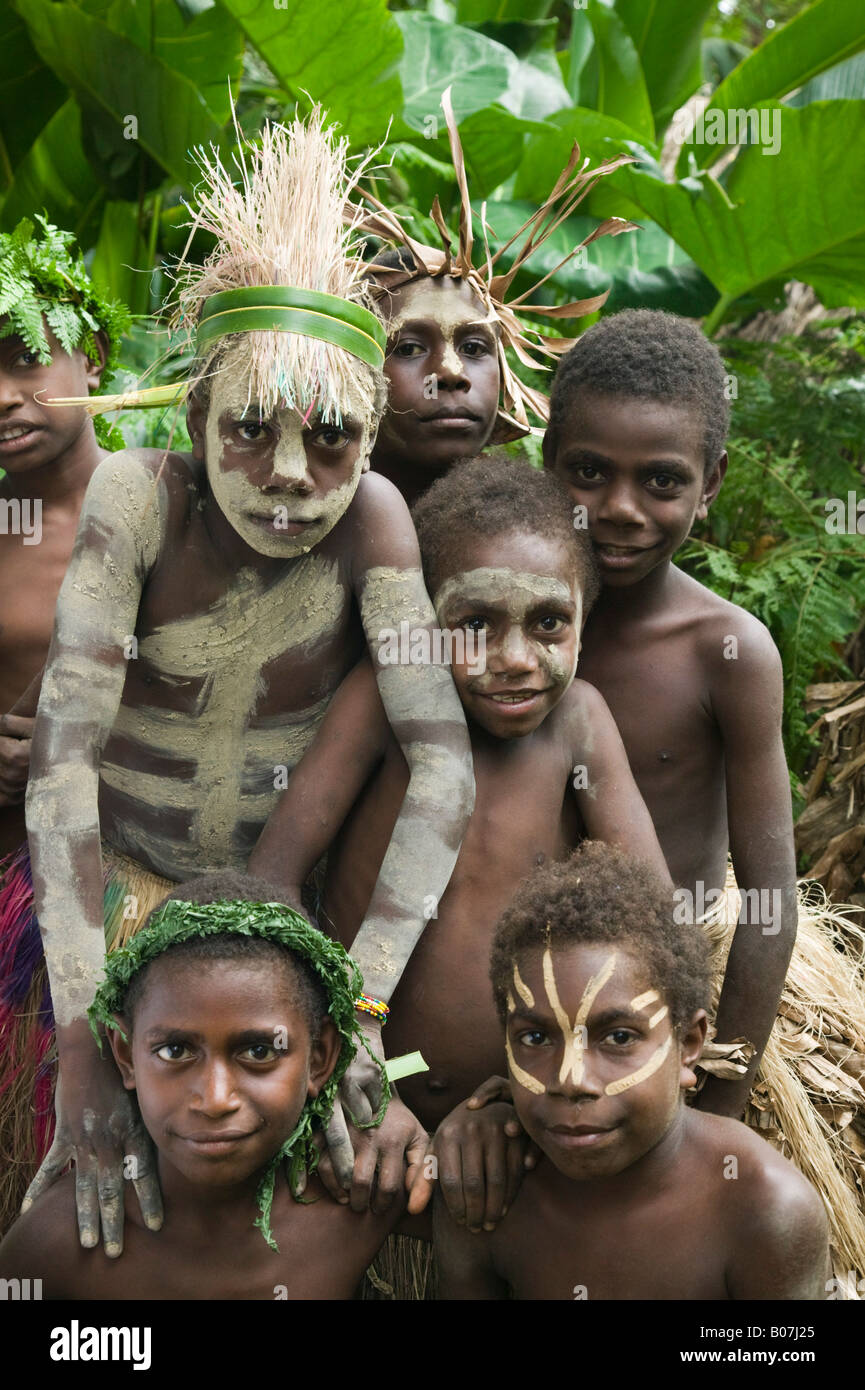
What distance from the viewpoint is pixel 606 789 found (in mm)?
2463

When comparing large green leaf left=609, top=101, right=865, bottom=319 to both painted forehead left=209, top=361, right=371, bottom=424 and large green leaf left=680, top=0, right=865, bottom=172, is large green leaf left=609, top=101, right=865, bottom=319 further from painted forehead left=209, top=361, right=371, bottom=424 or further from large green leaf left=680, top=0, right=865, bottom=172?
painted forehead left=209, top=361, right=371, bottom=424

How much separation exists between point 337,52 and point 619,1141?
3294mm

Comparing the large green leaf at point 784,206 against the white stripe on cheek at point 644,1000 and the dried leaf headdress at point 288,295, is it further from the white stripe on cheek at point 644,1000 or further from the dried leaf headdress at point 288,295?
the white stripe on cheek at point 644,1000

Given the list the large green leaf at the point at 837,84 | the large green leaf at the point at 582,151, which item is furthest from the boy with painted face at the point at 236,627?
the large green leaf at the point at 837,84

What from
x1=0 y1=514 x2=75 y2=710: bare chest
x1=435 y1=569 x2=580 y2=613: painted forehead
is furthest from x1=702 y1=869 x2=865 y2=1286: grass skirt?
x1=0 y1=514 x2=75 y2=710: bare chest

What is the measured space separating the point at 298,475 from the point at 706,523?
2688mm

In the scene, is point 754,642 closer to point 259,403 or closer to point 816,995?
point 816,995

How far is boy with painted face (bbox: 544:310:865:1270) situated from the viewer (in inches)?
102

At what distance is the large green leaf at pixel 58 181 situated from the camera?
501 centimetres

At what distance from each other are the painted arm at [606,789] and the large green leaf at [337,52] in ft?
7.44

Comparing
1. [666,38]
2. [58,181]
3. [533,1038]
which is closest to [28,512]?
[533,1038]

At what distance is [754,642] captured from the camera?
2680 mm

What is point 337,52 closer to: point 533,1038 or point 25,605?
point 25,605

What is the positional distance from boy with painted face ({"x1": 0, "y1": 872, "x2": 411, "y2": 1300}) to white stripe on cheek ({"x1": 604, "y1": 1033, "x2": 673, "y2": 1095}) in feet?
1.27
